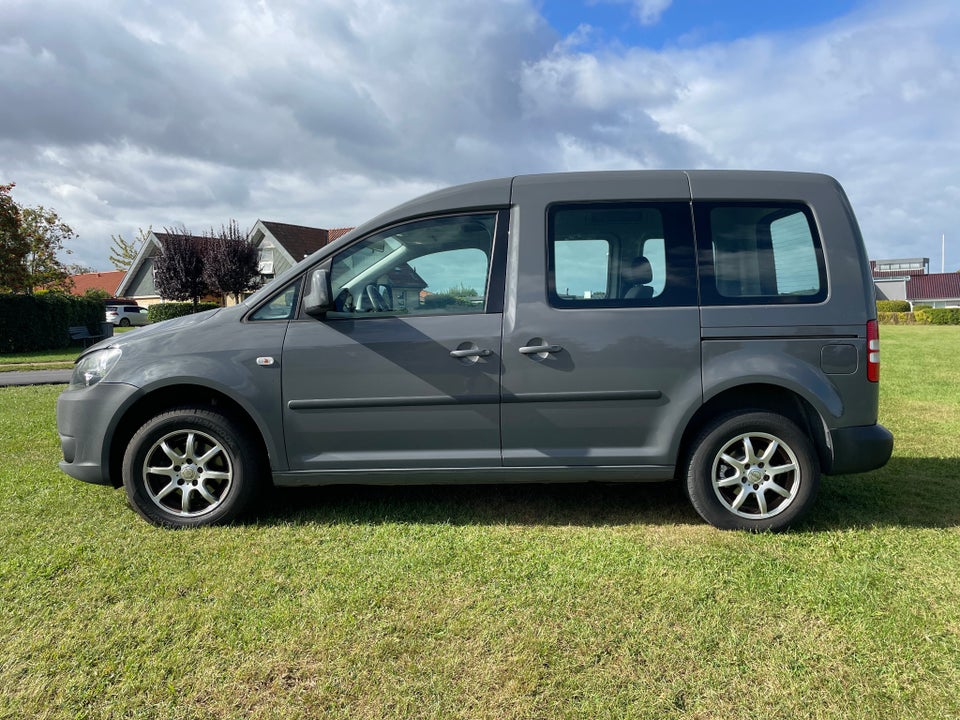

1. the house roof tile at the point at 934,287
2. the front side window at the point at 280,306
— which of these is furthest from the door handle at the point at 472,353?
the house roof tile at the point at 934,287

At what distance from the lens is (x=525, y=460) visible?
377 cm

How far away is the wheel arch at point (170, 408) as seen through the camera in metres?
3.90

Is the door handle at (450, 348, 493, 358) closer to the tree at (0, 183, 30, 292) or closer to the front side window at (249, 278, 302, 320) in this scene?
the front side window at (249, 278, 302, 320)

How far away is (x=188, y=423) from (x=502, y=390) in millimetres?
1873

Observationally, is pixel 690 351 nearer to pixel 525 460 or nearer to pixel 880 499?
pixel 525 460

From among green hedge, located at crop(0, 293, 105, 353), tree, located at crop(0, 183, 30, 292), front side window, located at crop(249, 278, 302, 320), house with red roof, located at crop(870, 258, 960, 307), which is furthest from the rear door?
house with red roof, located at crop(870, 258, 960, 307)

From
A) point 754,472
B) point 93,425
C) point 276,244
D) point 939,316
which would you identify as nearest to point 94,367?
point 93,425

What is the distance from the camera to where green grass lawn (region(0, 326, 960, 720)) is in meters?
2.27

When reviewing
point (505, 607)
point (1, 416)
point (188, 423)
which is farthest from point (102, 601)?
point (1, 416)

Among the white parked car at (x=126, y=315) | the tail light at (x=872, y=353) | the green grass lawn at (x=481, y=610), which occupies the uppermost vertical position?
the white parked car at (x=126, y=315)

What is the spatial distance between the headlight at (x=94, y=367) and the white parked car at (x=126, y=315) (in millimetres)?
39068

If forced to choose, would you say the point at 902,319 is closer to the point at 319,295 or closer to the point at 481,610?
the point at 319,295

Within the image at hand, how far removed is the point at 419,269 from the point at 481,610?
1.99m

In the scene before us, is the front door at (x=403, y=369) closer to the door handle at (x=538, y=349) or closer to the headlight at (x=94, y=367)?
the door handle at (x=538, y=349)
